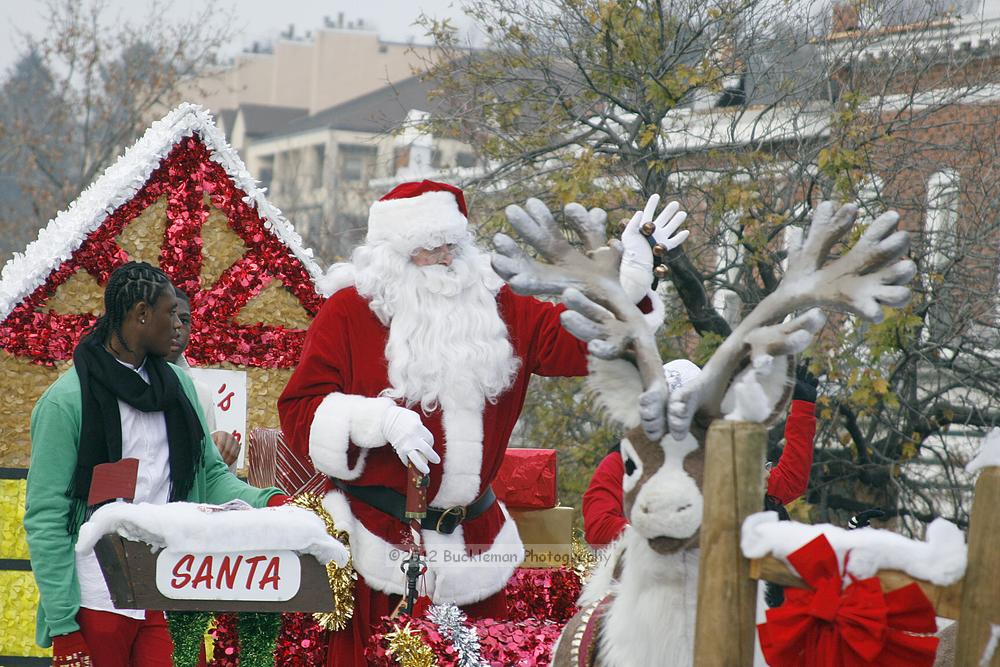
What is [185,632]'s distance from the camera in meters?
3.87

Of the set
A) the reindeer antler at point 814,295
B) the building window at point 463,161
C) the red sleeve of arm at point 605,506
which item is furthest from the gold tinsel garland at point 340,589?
the building window at point 463,161

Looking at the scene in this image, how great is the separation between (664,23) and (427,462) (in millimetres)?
5736

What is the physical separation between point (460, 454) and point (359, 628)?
0.69 metres

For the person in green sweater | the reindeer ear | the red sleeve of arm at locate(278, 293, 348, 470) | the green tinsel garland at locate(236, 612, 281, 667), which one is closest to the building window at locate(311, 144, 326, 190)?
the red sleeve of arm at locate(278, 293, 348, 470)

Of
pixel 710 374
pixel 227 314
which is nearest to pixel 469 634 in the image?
pixel 710 374

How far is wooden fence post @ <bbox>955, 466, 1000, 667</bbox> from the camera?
2473mm

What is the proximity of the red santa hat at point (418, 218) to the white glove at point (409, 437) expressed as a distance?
762mm

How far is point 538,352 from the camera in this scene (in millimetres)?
4641

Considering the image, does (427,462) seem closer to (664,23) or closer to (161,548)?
(161,548)

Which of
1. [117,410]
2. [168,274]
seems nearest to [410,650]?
[117,410]

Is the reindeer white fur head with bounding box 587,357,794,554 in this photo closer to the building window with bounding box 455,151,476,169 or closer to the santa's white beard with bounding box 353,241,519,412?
the santa's white beard with bounding box 353,241,519,412

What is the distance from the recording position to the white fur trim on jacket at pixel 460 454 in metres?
4.43

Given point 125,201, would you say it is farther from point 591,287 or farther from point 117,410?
point 591,287

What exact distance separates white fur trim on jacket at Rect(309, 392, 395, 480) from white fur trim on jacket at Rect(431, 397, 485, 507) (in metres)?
0.25
